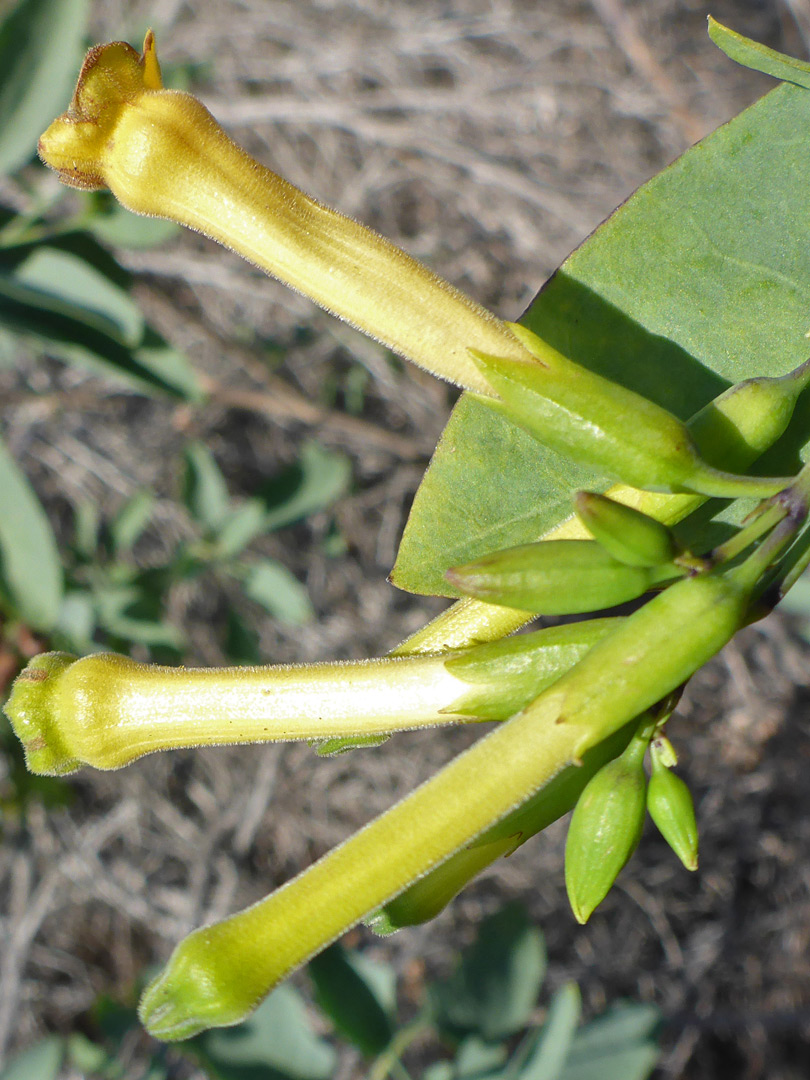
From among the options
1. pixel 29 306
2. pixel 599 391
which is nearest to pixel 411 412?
pixel 29 306

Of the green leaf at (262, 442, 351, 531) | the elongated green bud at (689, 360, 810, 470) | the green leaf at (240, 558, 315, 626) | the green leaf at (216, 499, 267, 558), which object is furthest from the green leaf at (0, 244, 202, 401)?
the elongated green bud at (689, 360, 810, 470)

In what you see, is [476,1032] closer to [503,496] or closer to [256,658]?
[256,658]

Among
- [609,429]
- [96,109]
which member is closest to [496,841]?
[609,429]

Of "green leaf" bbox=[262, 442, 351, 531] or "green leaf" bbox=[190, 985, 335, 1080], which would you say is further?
"green leaf" bbox=[262, 442, 351, 531]

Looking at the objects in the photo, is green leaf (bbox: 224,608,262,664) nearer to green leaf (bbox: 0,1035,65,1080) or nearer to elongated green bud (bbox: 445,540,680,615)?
green leaf (bbox: 0,1035,65,1080)

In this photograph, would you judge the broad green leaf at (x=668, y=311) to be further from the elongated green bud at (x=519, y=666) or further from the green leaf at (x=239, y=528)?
the green leaf at (x=239, y=528)
